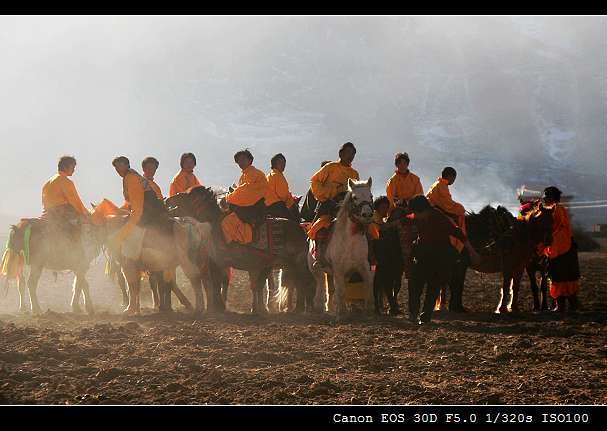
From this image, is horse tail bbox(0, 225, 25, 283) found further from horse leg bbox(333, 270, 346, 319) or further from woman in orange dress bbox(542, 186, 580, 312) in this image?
woman in orange dress bbox(542, 186, 580, 312)

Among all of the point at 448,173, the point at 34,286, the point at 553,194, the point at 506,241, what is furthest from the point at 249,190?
the point at 553,194

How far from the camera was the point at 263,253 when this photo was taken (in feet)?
38.3

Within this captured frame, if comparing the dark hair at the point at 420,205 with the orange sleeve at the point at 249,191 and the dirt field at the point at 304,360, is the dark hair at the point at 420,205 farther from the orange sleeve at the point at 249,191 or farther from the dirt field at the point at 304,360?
the orange sleeve at the point at 249,191

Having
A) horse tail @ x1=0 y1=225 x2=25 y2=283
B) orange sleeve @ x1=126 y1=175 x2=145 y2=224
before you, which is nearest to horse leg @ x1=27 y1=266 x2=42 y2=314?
horse tail @ x1=0 y1=225 x2=25 y2=283

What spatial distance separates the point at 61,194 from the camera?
12055 millimetres

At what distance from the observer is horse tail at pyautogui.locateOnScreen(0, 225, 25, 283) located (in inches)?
485

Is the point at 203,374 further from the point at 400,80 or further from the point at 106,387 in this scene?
the point at 400,80

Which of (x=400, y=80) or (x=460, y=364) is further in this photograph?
(x=400, y=80)

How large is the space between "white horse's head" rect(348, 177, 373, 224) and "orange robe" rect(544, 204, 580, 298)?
12.2 ft

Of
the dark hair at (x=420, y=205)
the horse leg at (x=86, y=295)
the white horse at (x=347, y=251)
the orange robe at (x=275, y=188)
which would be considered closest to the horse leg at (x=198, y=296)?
the orange robe at (x=275, y=188)

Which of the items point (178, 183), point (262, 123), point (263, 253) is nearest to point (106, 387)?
point (263, 253)

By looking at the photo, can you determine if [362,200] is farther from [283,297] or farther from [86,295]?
[86,295]
